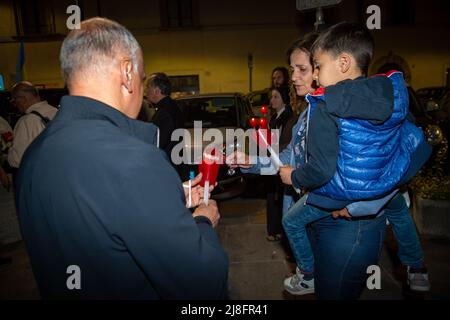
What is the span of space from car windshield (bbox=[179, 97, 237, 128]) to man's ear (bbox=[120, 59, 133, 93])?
4.87 meters

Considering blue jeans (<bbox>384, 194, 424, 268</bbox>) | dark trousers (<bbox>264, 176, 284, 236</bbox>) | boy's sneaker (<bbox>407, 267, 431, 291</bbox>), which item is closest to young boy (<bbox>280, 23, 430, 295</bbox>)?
blue jeans (<bbox>384, 194, 424, 268</bbox>)

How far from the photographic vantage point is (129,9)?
59.0 feet

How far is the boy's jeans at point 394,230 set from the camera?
2.31 meters

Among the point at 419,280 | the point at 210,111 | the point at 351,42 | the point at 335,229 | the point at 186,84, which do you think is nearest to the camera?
the point at 351,42

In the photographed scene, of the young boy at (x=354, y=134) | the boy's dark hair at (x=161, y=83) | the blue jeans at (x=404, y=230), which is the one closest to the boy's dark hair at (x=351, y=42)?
the young boy at (x=354, y=134)

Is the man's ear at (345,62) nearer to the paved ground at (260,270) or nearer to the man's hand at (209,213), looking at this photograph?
the man's hand at (209,213)

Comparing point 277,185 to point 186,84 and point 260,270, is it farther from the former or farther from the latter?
point 186,84

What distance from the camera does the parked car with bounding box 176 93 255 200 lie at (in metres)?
5.49

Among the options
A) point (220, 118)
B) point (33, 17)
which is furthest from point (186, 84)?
point (220, 118)

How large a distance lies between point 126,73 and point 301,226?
167 cm

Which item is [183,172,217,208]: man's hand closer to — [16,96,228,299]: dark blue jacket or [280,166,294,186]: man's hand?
[280,166,294,186]: man's hand

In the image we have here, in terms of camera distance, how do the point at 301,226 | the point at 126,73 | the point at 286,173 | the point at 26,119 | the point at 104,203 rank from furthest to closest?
the point at 26,119 → the point at 301,226 → the point at 286,173 → the point at 126,73 → the point at 104,203

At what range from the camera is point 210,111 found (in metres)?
6.57

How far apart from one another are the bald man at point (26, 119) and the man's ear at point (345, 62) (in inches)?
145
